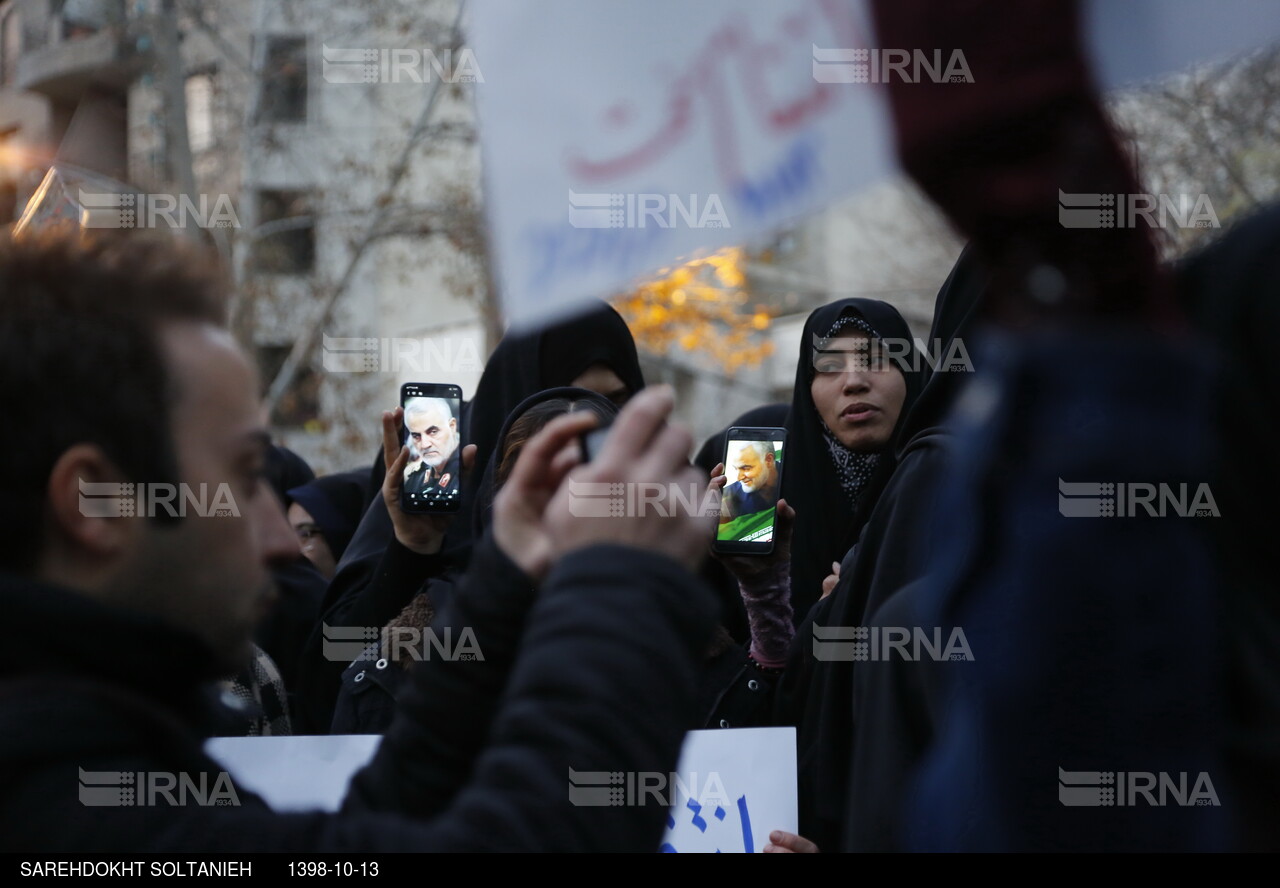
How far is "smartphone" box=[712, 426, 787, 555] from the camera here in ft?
8.82

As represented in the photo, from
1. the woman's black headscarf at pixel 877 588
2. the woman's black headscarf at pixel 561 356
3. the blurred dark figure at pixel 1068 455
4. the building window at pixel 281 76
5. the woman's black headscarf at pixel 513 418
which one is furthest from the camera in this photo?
the building window at pixel 281 76

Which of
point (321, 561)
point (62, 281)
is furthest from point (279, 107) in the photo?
point (62, 281)

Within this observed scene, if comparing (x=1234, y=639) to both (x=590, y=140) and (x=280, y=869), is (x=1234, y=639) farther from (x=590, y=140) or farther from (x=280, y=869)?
(x=280, y=869)

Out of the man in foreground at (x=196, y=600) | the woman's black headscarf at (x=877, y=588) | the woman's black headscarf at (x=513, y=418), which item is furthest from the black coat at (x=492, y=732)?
the woman's black headscarf at (x=513, y=418)

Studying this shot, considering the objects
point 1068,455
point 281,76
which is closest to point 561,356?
point 1068,455

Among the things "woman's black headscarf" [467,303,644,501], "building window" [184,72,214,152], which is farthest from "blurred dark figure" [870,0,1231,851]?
"building window" [184,72,214,152]

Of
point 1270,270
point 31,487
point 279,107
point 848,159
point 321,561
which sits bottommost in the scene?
point 321,561

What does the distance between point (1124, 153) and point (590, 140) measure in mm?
499

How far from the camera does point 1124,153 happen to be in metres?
0.95

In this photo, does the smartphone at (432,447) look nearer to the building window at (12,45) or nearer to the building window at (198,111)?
the building window at (198,111)

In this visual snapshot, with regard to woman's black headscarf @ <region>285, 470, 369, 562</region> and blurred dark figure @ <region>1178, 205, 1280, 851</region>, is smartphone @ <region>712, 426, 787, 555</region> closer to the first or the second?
blurred dark figure @ <region>1178, 205, 1280, 851</region>

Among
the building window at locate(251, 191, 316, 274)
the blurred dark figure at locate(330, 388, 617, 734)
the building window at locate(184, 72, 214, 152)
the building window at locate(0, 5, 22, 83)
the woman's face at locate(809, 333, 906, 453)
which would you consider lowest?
the blurred dark figure at locate(330, 388, 617, 734)

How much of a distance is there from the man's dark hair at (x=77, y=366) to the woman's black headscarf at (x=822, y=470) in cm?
204

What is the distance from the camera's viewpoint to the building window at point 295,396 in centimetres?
1495
